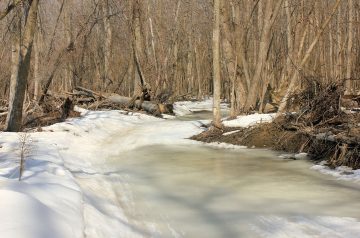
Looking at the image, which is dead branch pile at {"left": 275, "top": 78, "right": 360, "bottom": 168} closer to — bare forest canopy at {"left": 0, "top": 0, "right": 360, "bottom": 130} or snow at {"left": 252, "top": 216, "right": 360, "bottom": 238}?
bare forest canopy at {"left": 0, "top": 0, "right": 360, "bottom": 130}

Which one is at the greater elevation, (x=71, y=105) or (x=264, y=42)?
(x=264, y=42)

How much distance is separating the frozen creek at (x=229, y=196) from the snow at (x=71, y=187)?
0.08 metres

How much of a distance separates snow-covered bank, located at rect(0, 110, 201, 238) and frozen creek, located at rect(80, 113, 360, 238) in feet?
0.80

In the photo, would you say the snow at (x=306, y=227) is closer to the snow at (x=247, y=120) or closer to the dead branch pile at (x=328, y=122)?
the dead branch pile at (x=328, y=122)

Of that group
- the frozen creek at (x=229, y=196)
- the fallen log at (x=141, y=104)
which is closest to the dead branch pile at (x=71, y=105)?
the fallen log at (x=141, y=104)

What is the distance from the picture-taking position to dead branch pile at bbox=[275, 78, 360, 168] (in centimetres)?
832

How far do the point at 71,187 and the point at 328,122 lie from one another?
7.01 metres

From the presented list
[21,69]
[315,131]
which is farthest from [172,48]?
[315,131]

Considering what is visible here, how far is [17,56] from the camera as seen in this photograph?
11547 mm

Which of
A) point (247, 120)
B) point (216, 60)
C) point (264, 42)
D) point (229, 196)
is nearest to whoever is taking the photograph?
point (229, 196)

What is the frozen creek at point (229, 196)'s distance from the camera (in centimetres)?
484

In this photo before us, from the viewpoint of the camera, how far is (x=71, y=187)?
18.5 ft

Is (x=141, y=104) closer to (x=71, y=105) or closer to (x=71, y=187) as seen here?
(x=71, y=105)

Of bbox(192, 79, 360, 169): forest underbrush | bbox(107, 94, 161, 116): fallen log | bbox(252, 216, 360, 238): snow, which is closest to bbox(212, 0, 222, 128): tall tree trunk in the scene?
bbox(192, 79, 360, 169): forest underbrush
